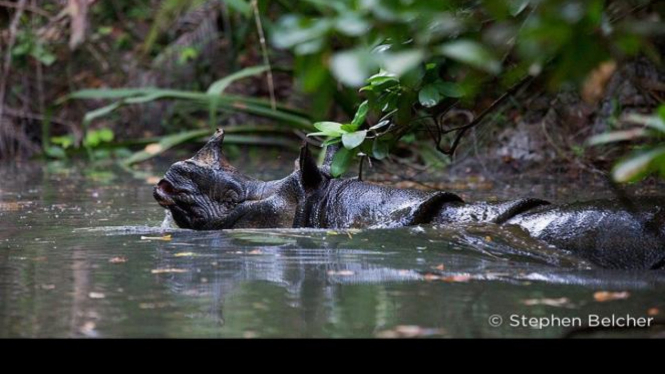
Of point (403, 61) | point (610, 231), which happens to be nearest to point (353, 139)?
point (610, 231)

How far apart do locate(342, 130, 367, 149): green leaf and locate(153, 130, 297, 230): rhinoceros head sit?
0.84m

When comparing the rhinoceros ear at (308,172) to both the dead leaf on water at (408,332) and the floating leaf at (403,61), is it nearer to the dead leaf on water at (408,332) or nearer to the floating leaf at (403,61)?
the dead leaf on water at (408,332)

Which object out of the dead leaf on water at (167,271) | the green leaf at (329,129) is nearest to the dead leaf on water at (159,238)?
the dead leaf on water at (167,271)

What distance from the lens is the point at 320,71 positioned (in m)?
1.93

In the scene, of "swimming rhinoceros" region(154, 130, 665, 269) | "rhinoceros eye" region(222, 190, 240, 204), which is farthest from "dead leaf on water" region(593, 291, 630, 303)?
"rhinoceros eye" region(222, 190, 240, 204)

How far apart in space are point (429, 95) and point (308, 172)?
91 centimetres

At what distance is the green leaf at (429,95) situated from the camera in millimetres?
4367

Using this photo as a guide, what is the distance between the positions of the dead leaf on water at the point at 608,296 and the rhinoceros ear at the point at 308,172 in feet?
6.20

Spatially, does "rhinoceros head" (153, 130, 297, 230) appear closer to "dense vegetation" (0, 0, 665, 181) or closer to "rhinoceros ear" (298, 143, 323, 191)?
"rhinoceros ear" (298, 143, 323, 191)

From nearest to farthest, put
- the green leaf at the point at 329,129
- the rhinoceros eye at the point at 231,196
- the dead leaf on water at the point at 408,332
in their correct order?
the dead leaf on water at the point at 408,332, the green leaf at the point at 329,129, the rhinoceros eye at the point at 231,196

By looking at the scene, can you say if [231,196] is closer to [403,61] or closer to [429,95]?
[429,95]
